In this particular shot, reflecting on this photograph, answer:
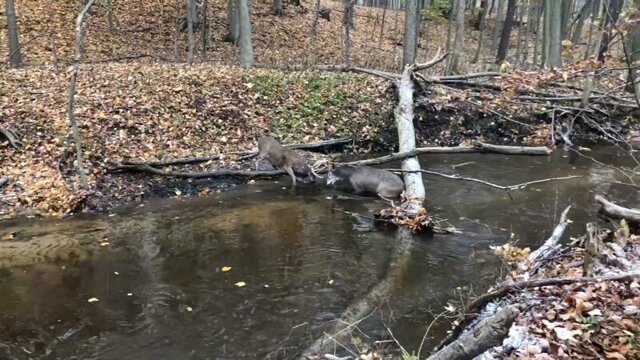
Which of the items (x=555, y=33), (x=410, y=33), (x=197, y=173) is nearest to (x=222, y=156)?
(x=197, y=173)

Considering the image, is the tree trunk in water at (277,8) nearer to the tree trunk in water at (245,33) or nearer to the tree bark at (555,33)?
the tree trunk in water at (245,33)

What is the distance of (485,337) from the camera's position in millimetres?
3756

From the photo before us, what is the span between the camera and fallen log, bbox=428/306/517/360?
144 inches

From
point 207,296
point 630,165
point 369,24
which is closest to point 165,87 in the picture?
point 207,296

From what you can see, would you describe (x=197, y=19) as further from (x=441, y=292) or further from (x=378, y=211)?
(x=441, y=292)

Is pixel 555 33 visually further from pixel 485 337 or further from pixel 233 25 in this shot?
pixel 485 337

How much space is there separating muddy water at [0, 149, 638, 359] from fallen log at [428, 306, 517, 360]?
230 centimetres

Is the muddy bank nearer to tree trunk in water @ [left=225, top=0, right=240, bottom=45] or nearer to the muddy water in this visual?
the muddy water

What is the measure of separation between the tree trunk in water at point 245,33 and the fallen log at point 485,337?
16064 millimetres

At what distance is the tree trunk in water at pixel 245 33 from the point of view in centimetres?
1809

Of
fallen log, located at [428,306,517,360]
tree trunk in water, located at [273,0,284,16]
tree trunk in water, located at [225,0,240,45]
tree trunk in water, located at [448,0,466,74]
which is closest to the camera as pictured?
fallen log, located at [428,306,517,360]

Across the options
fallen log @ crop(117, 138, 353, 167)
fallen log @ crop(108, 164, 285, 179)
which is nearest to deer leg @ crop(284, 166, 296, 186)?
fallen log @ crop(108, 164, 285, 179)

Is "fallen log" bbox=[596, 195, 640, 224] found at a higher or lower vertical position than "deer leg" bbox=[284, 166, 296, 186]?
higher

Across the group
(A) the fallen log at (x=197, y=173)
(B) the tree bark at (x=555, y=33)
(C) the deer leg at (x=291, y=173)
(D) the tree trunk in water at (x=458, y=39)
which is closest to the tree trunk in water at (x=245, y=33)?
(A) the fallen log at (x=197, y=173)
